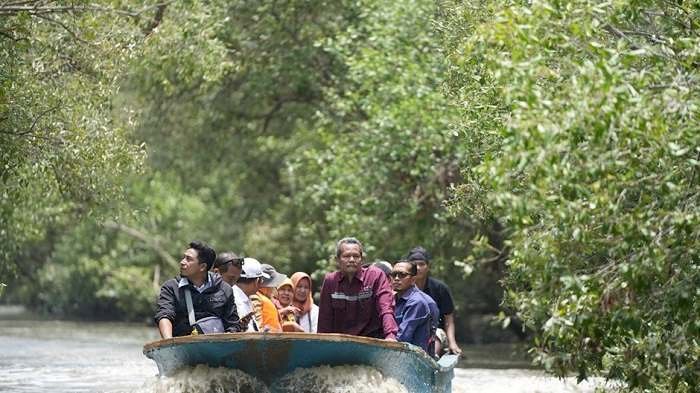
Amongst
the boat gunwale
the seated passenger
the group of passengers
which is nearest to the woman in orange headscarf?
the group of passengers

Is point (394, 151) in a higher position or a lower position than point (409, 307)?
higher

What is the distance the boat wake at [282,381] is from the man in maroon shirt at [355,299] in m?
0.55

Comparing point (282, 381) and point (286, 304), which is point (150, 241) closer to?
point (286, 304)

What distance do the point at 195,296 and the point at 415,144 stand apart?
37.1 feet

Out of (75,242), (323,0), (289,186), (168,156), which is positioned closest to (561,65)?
(323,0)

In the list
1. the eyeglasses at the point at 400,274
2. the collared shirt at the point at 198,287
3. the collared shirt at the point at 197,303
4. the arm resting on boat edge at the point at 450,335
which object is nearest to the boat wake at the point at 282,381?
the collared shirt at the point at 197,303

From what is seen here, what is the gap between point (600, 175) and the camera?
9656mm

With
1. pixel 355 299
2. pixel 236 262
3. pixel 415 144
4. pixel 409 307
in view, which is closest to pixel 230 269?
pixel 236 262

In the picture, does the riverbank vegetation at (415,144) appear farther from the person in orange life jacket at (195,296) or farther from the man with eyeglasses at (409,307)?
the person in orange life jacket at (195,296)

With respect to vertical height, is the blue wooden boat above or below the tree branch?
below

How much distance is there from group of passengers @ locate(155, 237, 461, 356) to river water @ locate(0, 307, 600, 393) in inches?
20.0

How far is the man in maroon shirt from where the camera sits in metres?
12.9

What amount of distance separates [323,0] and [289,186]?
7.31 m

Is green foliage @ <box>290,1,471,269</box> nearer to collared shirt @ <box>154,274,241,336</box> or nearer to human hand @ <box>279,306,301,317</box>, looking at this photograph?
human hand @ <box>279,306,301,317</box>
